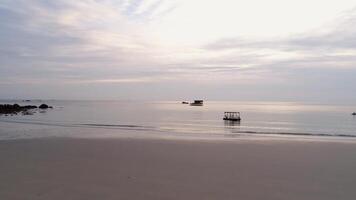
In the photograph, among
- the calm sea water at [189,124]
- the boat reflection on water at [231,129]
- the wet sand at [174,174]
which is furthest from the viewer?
the calm sea water at [189,124]

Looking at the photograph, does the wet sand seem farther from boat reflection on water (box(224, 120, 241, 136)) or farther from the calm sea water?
boat reflection on water (box(224, 120, 241, 136))

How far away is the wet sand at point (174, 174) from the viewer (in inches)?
328

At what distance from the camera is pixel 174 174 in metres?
10.5

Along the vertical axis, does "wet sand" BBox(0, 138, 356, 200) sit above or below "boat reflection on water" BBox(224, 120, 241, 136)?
above

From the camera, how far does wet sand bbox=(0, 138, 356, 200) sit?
8.34 meters

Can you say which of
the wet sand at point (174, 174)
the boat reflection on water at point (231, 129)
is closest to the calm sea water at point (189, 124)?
the boat reflection on water at point (231, 129)

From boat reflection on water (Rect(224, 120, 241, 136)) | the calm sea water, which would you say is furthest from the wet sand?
boat reflection on water (Rect(224, 120, 241, 136))

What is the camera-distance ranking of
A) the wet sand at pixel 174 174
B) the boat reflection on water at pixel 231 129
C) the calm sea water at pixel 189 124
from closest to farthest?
the wet sand at pixel 174 174 → the boat reflection on water at pixel 231 129 → the calm sea water at pixel 189 124

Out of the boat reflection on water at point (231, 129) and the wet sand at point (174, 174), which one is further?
the boat reflection on water at point (231, 129)

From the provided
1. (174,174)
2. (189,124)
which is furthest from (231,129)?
(174,174)

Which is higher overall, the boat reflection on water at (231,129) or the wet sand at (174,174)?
the wet sand at (174,174)

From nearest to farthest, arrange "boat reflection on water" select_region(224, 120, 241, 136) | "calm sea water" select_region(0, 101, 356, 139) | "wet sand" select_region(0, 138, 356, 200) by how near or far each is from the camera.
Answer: "wet sand" select_region(0, 138, 356, 200) → "boat reflection on water" select_region(224, 120, 241, 136) → "calm sea water" select_region(0, 101, 356, 139)

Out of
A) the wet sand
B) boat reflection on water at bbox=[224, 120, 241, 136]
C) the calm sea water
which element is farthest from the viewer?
the calm sea water

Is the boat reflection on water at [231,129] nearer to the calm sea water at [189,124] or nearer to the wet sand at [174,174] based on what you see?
the calm sea water at [189,124]
